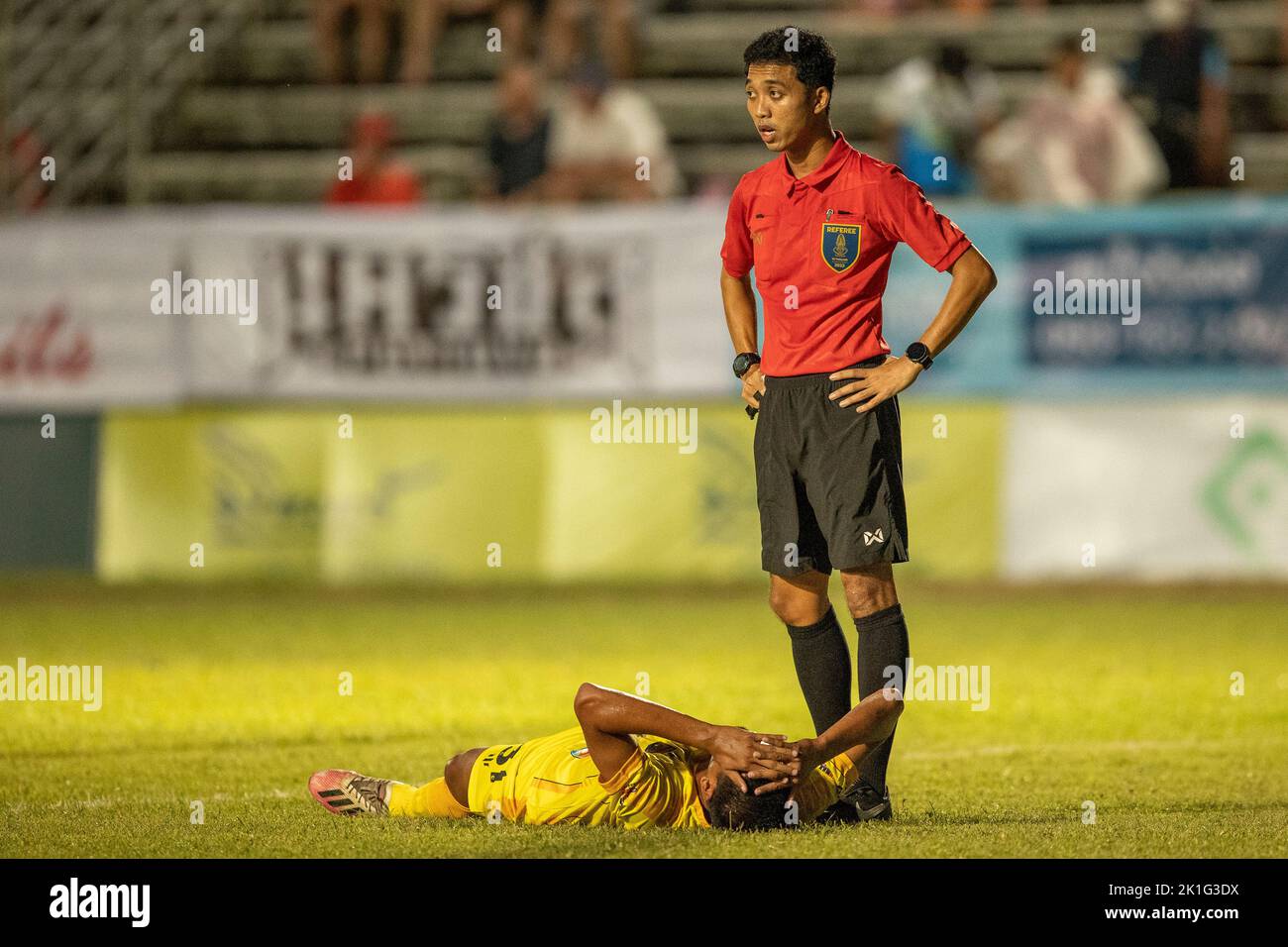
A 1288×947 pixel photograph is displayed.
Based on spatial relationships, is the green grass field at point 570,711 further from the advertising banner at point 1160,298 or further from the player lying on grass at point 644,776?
the advertising banner at point 1160,298

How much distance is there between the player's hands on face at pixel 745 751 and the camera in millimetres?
6121

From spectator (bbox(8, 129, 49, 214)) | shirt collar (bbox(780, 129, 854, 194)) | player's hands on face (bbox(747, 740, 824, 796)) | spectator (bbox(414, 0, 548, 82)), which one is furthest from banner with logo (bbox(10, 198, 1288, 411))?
player's hands on face (bbox(747, 740, 824, 796))

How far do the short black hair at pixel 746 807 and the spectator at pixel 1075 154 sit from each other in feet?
35.2

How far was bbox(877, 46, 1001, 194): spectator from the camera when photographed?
16672 millimetres

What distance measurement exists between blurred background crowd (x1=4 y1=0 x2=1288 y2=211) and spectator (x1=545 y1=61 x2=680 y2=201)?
19mm

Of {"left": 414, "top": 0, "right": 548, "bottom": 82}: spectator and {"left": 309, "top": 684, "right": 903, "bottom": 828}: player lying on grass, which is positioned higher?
{"left": 414, "top": 0, "right": 548, "bottom": 82}: spectator

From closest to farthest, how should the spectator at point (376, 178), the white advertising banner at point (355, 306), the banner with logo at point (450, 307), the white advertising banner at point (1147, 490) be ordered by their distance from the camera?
1. the white advertising banner at point (1147, 490)
2. the banner with logo at point (450, 307)
3. the white advertising banner at point (355, 306)
4. the spectator at point (376, 178)

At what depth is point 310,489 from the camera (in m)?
15.2

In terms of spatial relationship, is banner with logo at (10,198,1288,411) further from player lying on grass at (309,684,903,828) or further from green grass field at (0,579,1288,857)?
player lying on grass at (309,684,903,828)

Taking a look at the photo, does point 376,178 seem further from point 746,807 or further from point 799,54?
point 746,807

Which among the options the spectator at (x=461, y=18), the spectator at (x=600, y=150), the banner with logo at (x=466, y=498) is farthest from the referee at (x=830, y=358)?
the spectator at (x=461, y=18)

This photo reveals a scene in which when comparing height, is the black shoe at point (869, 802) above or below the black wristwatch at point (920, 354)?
below

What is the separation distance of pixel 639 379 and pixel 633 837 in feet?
29.5

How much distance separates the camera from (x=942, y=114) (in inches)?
667
